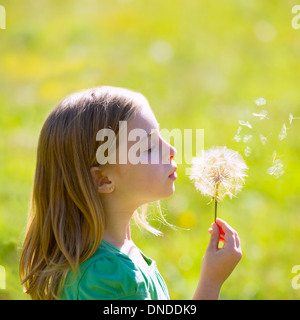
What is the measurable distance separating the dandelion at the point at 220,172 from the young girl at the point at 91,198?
4.6 inches

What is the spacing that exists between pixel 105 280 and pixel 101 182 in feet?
1.03

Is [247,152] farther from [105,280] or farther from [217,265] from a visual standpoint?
[105,280]

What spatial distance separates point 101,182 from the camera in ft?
5.65

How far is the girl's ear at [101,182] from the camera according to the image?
1709 mm

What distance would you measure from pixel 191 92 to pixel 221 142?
4.41 feet

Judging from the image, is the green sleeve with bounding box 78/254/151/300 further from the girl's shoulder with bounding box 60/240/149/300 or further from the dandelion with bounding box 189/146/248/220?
the dandelion with bounding box 189/146/248/220

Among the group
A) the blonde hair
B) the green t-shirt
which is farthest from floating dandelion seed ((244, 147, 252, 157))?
the green t-shirt

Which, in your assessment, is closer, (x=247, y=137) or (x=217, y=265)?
(x=217, y=265)

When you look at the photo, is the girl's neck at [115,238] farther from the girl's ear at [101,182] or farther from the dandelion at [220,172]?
the dandelion at [220,172]

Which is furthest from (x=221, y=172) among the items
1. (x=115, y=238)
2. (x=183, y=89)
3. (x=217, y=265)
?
(x=183, y=89)

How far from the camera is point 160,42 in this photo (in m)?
5.82

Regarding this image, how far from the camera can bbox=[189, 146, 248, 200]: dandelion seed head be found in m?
1.77

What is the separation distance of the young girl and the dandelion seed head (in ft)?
0.38

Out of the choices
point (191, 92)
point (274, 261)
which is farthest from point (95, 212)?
point (191, 92)
